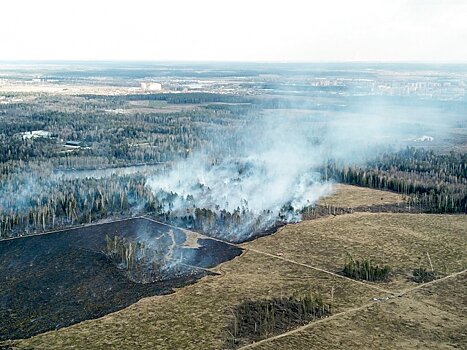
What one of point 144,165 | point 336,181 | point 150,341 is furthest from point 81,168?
point 150,341

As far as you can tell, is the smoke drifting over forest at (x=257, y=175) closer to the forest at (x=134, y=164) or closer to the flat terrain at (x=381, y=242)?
the forest at (x=134, y=164)

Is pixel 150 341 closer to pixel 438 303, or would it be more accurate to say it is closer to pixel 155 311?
pixel 155 311

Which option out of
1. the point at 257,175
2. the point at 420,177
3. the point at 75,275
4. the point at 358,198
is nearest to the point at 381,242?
the point at 358,198

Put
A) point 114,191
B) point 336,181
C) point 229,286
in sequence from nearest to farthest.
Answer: point 229,286
point 114,191
point 336,181

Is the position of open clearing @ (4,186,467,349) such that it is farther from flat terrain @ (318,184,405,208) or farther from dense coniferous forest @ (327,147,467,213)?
flat terrain @ (318,184,405,208)

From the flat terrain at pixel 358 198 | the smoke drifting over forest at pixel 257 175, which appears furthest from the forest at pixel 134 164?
the flat terrain at pixel 358 198

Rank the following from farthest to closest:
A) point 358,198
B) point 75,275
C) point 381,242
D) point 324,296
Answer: point 358,198, point 381,242, point 75,275, point 324,296

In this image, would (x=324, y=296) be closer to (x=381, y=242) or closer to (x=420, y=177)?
(x=381, y=242)
